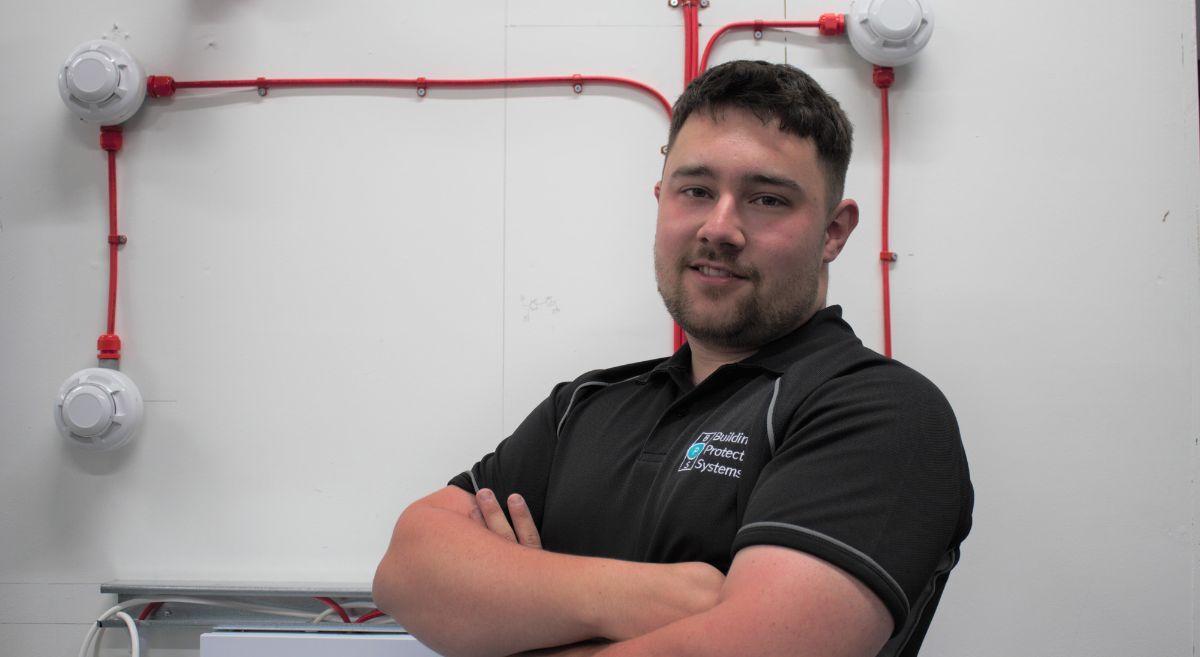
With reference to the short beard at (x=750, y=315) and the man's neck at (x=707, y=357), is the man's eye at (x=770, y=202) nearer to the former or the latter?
the short beard at (x=750, y=315)

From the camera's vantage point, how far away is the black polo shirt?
86 centimetres

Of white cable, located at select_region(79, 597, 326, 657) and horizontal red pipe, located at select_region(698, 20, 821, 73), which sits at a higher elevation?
horizontal red pipe, located at select_region(698, 20, 821, 73)

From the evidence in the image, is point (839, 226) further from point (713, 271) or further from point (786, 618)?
point (786, 618)

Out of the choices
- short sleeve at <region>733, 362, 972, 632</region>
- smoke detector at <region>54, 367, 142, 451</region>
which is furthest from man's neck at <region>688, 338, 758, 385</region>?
smoke detector at <region>54, 367, 142, 451</region>

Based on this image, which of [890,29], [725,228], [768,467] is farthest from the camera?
[890,29]

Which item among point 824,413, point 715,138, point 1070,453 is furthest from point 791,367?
point 1070,453

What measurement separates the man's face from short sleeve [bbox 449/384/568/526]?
270 millimetres

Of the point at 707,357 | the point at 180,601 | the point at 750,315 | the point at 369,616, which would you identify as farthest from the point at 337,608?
the point at 750,315

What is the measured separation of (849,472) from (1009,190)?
106 centimetres

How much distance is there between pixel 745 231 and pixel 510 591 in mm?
535

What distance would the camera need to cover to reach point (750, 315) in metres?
1.14

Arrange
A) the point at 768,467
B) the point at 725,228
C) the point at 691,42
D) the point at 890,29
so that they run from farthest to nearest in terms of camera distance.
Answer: the point at 691,42, the point at 890,29, the point at 725,228, the point at 768,467

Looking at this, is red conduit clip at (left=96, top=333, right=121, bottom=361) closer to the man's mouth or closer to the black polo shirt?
the black polo shirt

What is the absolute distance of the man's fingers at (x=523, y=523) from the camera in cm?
115
